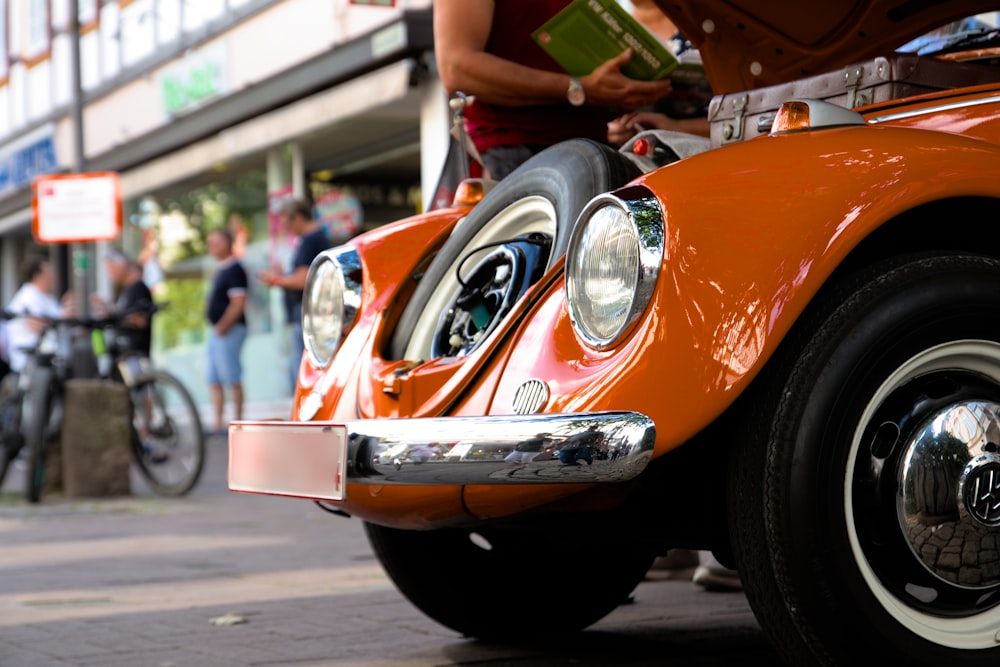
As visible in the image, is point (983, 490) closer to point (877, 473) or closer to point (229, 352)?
point (877, 473)

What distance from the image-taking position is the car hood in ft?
12.1

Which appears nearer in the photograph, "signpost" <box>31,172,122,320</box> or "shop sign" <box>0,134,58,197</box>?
"signpost" <box>31,172,122,320</box>

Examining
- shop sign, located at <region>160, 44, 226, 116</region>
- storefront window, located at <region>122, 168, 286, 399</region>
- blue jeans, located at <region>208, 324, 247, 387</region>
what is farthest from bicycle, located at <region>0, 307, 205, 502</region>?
shop sign, located at <region>160, 44, 226, 116</region>

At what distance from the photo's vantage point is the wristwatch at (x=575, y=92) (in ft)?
Result: 13.3

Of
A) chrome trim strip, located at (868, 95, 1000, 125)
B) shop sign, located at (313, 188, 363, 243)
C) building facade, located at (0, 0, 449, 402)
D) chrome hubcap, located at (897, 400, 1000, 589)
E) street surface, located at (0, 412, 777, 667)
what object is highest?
building facade, located at (0, 0, 449, 402)

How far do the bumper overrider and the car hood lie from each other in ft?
4.91

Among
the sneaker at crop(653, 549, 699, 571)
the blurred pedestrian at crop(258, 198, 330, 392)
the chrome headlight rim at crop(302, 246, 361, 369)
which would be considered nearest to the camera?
the chrome headlight rim at crop(302, 246, 361, 369)

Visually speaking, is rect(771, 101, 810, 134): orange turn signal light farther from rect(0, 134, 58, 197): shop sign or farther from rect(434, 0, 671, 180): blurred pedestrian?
rect(0, 134, 58, 197): shop sign

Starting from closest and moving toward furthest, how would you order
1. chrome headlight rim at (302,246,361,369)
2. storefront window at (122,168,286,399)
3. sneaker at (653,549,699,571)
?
chrome headlight rim at (302,246,361,369) < sneaker at (653,549,699,571) < storefront window at (122,168,286,399)

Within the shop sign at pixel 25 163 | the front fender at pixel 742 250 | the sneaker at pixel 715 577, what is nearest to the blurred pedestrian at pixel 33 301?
the sneaker at pixel 715 577

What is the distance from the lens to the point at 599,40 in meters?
4.01

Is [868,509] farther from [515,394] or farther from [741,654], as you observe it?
[741,654]

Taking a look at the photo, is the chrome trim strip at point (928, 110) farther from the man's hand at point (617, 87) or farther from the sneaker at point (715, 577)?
the sneaker at point (715, 577)

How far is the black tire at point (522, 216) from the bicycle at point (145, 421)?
5.83 meters
